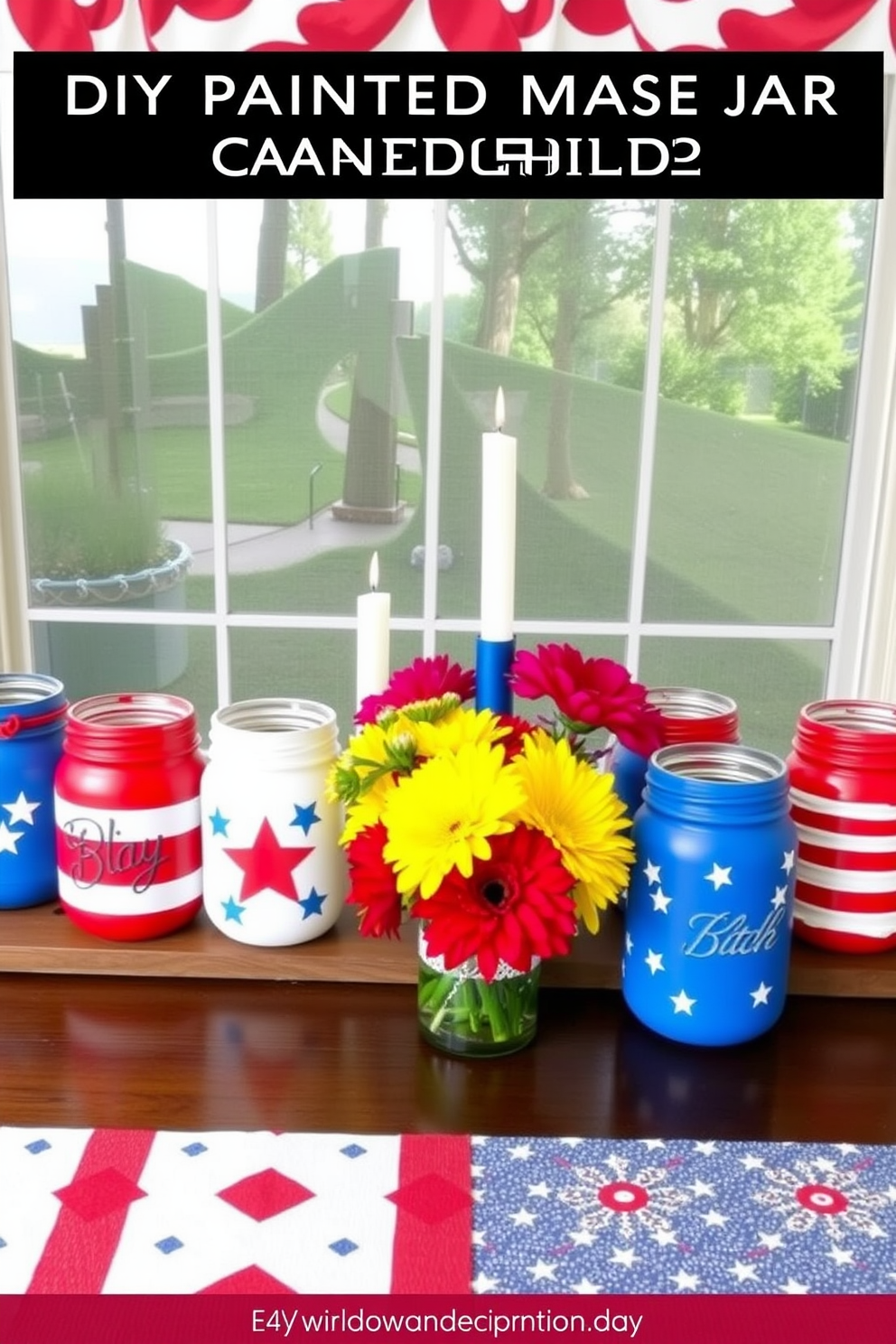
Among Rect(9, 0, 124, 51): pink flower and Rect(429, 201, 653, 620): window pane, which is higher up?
Rect(9, 0, 124, 51): pink flower

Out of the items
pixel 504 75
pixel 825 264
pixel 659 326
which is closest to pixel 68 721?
pixel 504 75

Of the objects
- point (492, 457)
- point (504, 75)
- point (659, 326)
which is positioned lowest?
point (492, 457)

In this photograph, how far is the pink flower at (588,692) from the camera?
82 centimetres

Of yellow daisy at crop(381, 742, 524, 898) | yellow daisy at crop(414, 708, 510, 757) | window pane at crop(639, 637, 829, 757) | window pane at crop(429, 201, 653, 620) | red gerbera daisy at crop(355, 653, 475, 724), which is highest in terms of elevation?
window pane at crop(429, 201, 653, 620)

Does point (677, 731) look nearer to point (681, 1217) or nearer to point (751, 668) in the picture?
point (681, 1217)

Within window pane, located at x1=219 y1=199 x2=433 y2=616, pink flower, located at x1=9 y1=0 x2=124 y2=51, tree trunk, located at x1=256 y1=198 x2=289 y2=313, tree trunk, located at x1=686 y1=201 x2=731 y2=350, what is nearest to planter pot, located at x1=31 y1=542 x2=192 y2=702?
window pane, located at x1=219 y1=199 x2=433 y2=616

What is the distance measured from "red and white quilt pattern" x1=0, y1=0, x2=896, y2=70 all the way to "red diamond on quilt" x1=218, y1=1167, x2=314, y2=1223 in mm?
1767

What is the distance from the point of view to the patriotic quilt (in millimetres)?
634

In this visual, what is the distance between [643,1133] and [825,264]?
192 centimetres

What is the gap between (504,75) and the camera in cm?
195

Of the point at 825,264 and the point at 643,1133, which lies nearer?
the point at 643,1133

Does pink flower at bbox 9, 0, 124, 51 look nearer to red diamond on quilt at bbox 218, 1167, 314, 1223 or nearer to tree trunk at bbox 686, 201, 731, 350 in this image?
tree trunk at bbox 686, 201, 731, 350
